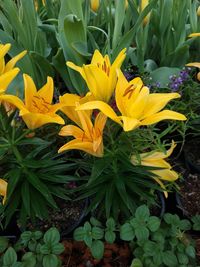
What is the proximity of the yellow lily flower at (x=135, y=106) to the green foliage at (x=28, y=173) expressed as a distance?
0.24 metres

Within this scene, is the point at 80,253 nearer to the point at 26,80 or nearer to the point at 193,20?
the point at 26,80

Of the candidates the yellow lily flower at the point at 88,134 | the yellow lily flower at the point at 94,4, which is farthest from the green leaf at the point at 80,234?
the yellow lily flower at the point at 94,4

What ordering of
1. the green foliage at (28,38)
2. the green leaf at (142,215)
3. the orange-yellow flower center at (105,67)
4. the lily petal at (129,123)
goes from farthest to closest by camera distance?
1. the green foliage at (28,38)
2. the green leaf at (142,215)
3. the orange-yellow flower center at (105,67)
4. the lily petal at (129,123)

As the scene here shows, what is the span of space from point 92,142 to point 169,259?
354 millimetres

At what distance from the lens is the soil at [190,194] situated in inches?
51.3

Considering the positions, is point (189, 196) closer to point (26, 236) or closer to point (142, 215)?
point (142, 215)

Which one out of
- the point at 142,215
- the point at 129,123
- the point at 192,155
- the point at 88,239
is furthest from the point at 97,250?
the point at 192,155

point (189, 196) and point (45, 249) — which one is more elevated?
point (45, 249)

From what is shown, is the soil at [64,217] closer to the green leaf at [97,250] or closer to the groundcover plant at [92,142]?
the groundcover plant at [92,142]

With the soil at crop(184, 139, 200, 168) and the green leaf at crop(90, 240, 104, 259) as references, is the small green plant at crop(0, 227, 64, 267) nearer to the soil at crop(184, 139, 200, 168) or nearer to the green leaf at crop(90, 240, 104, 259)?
the green leaf at crop(90, 240, 104, 259)

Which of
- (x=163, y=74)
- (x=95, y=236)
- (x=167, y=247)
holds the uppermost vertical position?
(x=163, y=74)

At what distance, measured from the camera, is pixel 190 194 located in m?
1.36

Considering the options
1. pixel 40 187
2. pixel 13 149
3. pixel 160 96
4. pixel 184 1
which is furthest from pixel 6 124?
pixel 184 1

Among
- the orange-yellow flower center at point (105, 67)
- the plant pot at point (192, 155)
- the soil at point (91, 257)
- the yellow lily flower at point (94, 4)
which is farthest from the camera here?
the yellow lily flower at point (94, 4)
